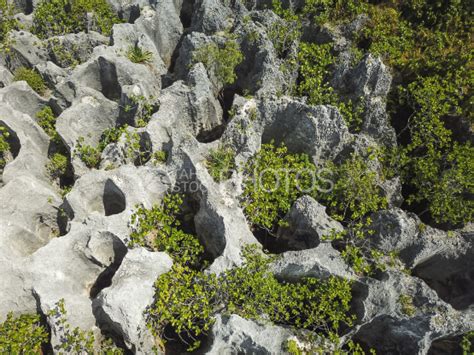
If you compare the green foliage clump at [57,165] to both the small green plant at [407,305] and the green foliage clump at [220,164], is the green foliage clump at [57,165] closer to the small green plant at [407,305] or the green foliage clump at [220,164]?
the green foliage clump at [220,164]

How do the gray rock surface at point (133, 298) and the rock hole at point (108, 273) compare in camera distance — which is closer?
the gray rock surface at point (133, 298)

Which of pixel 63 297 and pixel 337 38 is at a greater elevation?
pixel 337 38

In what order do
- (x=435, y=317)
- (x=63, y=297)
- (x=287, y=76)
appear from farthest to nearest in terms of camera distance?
(x=287, y=76) < (x=63, y=297) < (x=435, y=317)

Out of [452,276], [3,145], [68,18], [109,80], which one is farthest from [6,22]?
[452,276]

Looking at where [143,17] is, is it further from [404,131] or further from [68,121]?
[404,131]

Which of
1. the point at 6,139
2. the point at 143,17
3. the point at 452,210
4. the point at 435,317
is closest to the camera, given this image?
the point at 435,317

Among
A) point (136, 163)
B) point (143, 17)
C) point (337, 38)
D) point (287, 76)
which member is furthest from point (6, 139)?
point (337, 38)

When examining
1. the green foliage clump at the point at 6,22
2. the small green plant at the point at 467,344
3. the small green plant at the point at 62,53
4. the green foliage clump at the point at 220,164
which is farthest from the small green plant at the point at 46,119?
the small green plant at the point at 467,344
